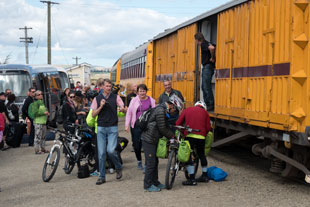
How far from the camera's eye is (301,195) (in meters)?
7.90

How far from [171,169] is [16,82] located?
13637 mm

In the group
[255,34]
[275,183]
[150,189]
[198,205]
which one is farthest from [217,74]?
[198,205]

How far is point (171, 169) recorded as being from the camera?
854 cm

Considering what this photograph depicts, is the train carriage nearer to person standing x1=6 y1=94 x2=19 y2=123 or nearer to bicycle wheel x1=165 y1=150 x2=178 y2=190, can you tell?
bicycle wheel x1=165 y1=150 x2=178 y2=190

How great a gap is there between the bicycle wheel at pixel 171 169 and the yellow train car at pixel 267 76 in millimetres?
1666

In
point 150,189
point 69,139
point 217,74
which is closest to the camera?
point 150,189

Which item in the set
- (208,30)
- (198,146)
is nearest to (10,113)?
(208,30)

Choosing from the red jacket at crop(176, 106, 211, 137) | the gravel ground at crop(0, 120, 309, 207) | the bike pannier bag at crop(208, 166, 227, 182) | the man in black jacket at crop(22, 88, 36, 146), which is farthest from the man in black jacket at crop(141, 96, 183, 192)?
the man in black jacket at crop(22, 88, 36, 146)

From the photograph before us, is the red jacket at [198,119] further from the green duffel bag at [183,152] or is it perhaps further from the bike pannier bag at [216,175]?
the bike pannier bag at [216,175]

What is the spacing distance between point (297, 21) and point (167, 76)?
26.3ft

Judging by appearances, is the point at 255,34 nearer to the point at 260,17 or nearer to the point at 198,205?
the point at 260,17

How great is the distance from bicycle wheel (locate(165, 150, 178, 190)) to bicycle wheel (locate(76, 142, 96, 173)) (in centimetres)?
218

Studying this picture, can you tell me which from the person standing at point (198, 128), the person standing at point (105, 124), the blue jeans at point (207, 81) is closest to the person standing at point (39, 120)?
the blue jeans at point (207, 81)

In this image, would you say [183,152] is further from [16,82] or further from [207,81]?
[16,82]
